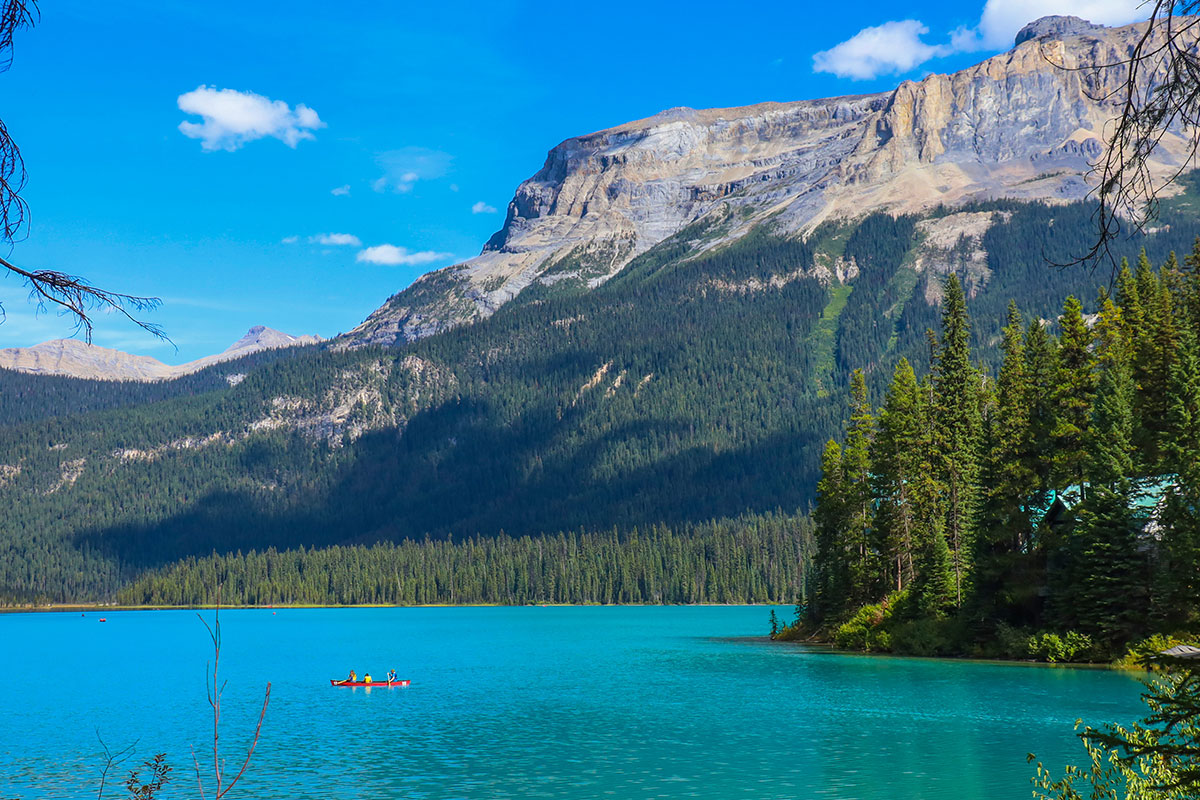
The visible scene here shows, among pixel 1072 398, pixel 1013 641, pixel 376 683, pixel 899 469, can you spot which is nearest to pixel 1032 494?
pixel 1072 398

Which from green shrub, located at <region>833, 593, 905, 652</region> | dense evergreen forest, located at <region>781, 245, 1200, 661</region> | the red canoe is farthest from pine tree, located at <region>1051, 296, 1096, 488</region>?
the red canoe

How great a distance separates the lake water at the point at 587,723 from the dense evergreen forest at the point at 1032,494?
3.85 meters

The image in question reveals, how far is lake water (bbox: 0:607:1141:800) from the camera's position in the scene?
115ft

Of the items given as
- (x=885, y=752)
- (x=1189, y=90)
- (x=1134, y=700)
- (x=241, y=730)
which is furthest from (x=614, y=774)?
(x=1189, y=90)

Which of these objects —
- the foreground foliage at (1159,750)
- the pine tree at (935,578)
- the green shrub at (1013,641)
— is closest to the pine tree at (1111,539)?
the green shrub at (1013,641)

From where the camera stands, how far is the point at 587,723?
4906cm

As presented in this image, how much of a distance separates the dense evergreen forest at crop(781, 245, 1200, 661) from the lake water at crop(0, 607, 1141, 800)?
3845 mm

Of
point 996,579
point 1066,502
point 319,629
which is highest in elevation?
point 1066,502

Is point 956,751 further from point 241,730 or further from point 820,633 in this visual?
point 820,633

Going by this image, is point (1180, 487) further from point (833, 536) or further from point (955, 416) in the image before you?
point (833, 536)

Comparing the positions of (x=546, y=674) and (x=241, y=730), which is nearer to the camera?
(x=241, y=730)

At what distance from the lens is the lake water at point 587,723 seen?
35188mm

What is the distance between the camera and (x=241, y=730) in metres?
49.4

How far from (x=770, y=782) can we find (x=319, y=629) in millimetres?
123618
